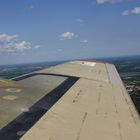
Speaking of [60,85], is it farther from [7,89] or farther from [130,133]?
[130,133]

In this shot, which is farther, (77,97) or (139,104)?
(139,104)

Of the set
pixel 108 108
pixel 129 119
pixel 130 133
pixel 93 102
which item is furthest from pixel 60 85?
pixel 130 133

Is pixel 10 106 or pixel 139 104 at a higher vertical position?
pixel 10 106

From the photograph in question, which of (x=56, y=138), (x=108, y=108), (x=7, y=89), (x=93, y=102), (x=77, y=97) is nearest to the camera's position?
(x=56, y=138)

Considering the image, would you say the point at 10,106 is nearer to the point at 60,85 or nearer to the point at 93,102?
the point at 93,102

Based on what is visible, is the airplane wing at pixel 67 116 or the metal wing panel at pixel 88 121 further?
the airplane wing at pixel 67 116

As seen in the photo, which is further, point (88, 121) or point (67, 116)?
point (67, 116)

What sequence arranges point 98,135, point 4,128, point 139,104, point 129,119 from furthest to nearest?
point 139,104 → point 129,119 → point 4,128 → point 98,135

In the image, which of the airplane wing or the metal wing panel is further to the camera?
the airplane wing

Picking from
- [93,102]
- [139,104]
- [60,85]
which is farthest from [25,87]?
[139,104]
